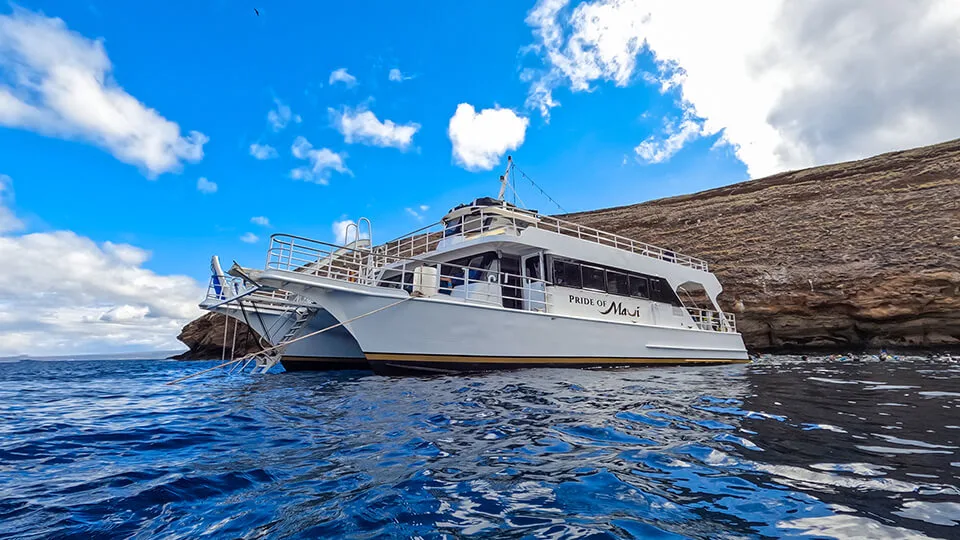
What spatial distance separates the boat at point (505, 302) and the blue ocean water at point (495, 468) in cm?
256

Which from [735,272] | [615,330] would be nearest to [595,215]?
[735,272]

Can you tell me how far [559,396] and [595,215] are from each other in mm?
33261

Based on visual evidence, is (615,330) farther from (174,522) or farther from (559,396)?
(174,522)

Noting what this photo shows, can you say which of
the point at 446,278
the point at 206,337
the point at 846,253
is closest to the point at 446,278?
the point at 446,278

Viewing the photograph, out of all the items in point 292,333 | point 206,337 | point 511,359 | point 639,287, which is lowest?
point 511,359

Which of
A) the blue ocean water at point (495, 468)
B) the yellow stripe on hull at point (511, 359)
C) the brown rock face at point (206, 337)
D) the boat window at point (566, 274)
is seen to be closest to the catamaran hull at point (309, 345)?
the yellow stripe on hull at point (511, 359)

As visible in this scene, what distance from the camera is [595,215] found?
123 ft

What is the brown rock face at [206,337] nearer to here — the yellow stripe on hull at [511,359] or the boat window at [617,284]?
the yellow stripe on hull at [511,359]

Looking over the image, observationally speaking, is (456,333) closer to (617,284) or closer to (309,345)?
(309,345)

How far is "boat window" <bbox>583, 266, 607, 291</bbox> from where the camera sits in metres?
11.4

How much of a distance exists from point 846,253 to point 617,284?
15858 mm

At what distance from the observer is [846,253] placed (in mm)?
20219

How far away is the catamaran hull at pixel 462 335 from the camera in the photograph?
336 inches

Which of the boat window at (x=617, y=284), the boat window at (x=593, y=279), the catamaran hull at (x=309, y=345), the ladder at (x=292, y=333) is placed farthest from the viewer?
the boat window at (x=617, y=284)
